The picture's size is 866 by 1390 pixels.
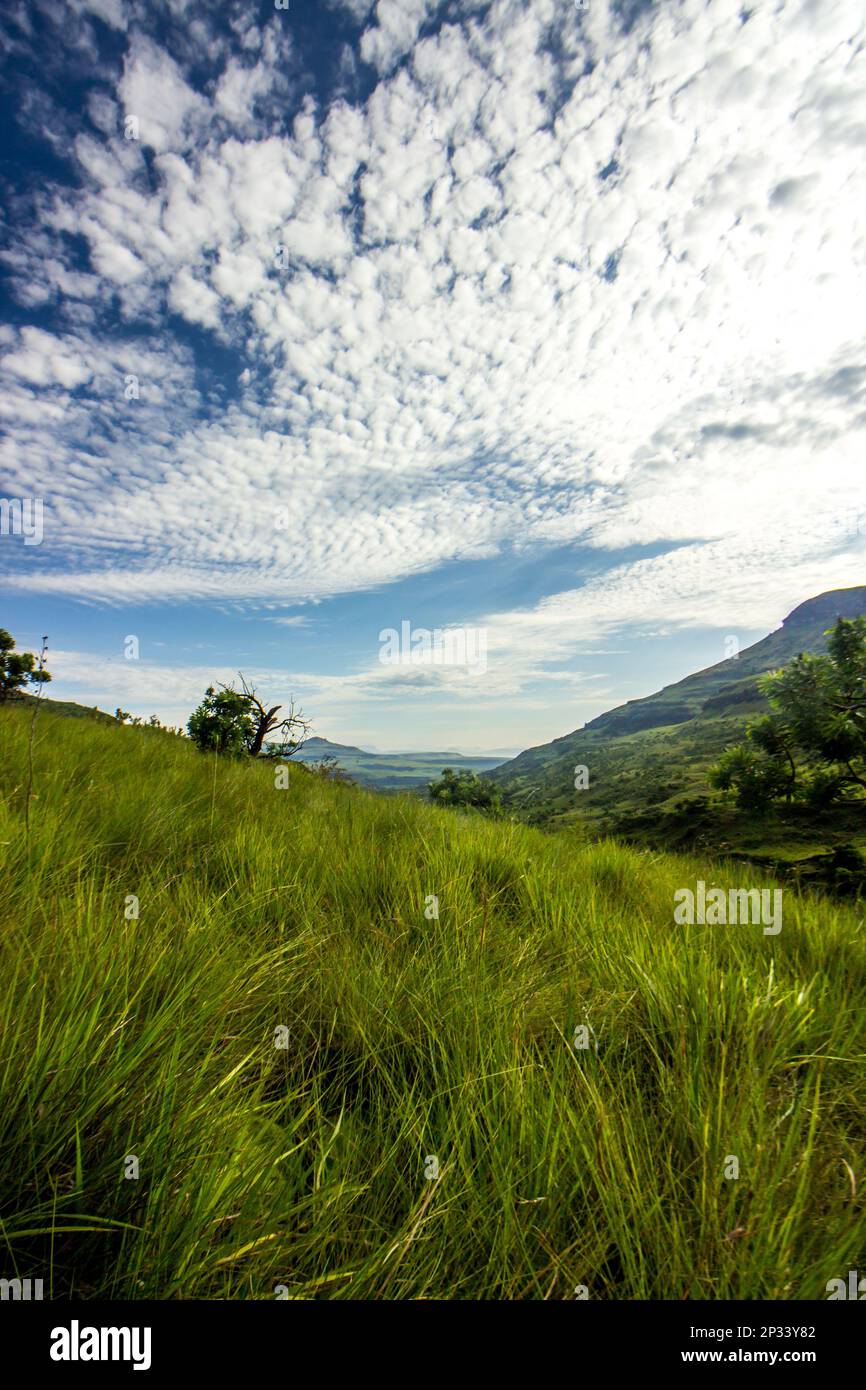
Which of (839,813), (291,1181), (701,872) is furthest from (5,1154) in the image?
(839,813)

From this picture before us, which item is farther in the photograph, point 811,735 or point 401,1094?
point 811,735

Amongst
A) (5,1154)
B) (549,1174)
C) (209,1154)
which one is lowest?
(549,1174)

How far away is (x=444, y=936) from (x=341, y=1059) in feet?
3.36

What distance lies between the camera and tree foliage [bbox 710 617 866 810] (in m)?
9.38

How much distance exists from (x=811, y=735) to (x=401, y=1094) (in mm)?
10549

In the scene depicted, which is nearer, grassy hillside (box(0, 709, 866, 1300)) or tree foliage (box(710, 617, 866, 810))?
grassy hillside (box(0, 709, 866, 1300))

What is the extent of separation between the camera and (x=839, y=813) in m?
12.9

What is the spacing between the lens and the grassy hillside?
1.33 meters

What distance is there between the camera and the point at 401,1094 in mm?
2094

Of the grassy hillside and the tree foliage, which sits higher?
the tree foliage

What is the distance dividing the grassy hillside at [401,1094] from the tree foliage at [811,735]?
289 inches

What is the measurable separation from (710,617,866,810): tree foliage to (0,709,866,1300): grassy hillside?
7.33 metres

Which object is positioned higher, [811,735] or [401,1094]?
[811,735]

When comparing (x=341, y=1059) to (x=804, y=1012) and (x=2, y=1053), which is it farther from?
(x=804, y=1012)
